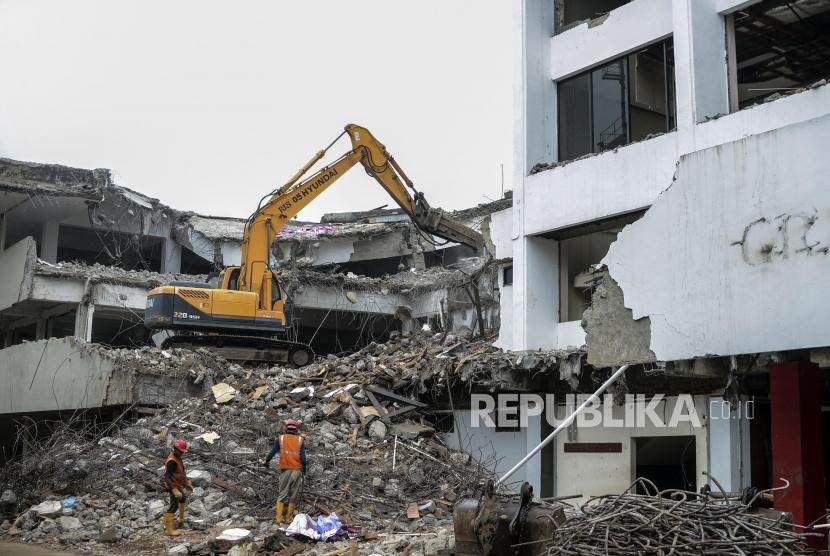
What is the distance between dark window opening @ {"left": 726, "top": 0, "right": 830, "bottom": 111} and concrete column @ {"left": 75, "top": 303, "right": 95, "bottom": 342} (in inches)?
803

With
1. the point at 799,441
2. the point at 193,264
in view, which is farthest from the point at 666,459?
the point at 193,264

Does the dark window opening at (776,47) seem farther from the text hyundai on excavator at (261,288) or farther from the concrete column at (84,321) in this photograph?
the concrete column at (84,321)

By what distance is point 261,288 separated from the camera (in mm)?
22391

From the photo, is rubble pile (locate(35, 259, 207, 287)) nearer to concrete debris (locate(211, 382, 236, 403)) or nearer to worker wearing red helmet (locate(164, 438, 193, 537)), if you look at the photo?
concrete debris (locate(211, 382, 236, 403))

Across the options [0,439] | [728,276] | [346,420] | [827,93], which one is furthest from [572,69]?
[0,439]

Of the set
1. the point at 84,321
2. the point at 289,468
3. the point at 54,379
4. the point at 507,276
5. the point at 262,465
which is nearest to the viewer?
the point at 289,468

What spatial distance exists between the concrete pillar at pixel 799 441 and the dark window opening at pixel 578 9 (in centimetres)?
1176

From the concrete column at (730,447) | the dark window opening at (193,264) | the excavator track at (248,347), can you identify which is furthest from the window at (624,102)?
the dark window opening at (193,264)

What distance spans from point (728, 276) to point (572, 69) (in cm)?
1021

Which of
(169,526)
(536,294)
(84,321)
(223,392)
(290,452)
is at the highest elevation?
(84,321)

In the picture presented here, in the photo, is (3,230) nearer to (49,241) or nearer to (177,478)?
(49,241)

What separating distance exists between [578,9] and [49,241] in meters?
22.1

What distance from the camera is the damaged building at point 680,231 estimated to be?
880cm

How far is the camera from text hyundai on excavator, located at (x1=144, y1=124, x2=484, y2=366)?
21672 mm
